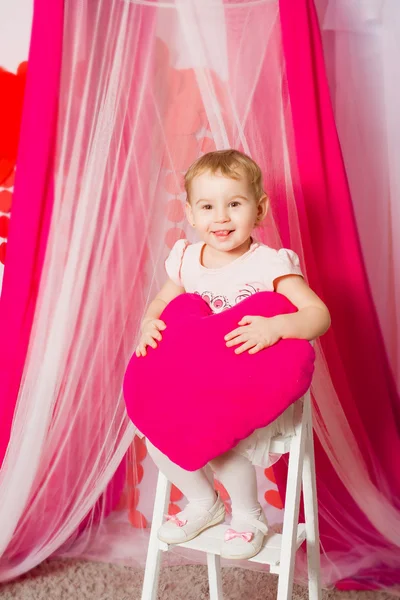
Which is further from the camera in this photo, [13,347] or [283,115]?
[13,347]

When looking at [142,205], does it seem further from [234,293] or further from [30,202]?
[234,293]

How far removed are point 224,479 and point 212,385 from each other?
0.23 meters

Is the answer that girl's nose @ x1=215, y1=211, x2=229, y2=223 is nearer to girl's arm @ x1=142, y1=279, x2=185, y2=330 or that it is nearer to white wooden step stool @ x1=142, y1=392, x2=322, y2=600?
girl's arm @ x1=142, y1=279, x2=185, y2=330

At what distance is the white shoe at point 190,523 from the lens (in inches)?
54.7

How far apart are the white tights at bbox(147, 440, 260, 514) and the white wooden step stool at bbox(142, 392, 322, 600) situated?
0.06m

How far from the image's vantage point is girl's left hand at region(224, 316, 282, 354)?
1.30m

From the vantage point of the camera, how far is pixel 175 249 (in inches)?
61.7

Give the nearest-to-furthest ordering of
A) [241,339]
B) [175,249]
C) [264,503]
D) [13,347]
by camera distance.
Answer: [241,339] < [175,249] < [13,347] < [264,503]

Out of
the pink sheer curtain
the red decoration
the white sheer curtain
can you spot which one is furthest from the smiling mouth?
the red decoration

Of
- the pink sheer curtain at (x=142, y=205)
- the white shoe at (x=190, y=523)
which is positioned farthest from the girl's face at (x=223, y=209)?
the white shoe at (x=190, y=523)

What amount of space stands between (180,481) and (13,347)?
671 mm

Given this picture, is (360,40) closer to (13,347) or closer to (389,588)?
(13,347)

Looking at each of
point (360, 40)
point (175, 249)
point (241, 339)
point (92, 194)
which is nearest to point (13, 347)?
point (92, 194)

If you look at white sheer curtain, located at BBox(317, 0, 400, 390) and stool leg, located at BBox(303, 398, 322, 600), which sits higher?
white sheer curtain, located at BBox(317, 0, 400, 390)
